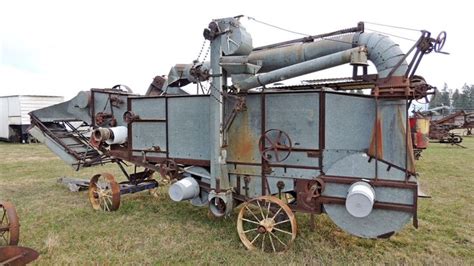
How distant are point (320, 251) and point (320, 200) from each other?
61cm

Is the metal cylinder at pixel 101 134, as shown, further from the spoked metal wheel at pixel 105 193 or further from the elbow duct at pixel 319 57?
the elbow duct at pixel 319 57

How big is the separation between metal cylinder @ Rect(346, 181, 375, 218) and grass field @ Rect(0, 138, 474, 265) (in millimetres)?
579

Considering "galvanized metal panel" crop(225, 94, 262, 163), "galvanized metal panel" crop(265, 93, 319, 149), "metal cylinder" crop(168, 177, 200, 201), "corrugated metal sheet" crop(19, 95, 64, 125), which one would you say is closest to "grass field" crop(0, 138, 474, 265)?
"metal cylinder" crop(168, 177, 200, 201)

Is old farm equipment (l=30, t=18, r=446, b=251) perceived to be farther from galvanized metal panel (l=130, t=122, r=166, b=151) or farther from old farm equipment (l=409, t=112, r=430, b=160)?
old farm equipment (l=409, t=112, r=430, b=160)

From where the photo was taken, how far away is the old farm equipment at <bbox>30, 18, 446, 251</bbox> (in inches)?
161

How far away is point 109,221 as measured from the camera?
5461 millimetres

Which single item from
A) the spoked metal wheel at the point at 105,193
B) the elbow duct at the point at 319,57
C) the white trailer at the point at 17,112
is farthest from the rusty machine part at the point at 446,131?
the white trailer at the point at 17,112

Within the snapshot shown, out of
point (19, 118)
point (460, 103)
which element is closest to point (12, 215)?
point (19, 118)

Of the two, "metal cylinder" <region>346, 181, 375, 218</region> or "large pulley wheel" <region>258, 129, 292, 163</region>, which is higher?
"large pulley wheel" <region>258, 129, 292, 163</region>

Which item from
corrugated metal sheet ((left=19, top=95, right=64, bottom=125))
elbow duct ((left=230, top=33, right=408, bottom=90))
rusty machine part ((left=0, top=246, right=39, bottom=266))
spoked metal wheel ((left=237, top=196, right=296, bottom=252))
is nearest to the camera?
rusty machine part ((left=0, top=246, right=39, bottom=266))

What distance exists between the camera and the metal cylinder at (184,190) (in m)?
5.12

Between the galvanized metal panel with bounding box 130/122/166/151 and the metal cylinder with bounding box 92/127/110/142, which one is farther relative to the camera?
the metal cylinder with bounding box 92/127/110/142

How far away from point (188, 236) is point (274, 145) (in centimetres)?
173

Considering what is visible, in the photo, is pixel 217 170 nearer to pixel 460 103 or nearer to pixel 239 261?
pixel 239 261
